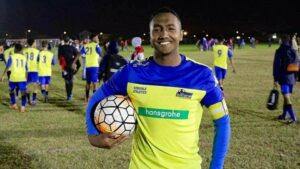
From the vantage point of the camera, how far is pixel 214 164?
2.92 m

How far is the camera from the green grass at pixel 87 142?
6996 mm

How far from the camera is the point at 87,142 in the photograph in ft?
27.3

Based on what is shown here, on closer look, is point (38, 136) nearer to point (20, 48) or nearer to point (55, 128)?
point (55, 128)

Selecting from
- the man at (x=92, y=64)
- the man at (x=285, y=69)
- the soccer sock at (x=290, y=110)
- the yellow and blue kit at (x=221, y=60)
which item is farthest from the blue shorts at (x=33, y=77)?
the soccer sock at (x=290, y=110)

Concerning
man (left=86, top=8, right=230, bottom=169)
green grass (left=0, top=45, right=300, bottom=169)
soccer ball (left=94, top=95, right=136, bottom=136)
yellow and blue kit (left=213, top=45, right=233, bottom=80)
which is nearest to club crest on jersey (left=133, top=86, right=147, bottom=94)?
man (left=86, top=8, right=230, bottom=169)

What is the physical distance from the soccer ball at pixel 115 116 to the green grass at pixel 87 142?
407cm

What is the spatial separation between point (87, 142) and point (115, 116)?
5.70 metres

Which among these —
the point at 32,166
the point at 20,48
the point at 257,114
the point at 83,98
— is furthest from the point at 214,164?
the point at 83,98

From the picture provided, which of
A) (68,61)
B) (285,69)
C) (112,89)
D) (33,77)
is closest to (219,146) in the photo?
(112,89)

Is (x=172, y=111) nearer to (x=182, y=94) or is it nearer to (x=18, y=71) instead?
(x=182, y=94)

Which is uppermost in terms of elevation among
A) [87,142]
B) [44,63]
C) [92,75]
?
[44,63]

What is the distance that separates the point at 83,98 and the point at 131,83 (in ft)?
37.6

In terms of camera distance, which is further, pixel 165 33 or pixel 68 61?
pixel 68 61

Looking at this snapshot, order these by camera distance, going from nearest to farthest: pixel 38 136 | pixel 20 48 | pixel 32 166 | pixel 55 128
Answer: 1. pixel 32 166
2. pixel 38 136
3. pixel 55 128
4. pixel 20 48
